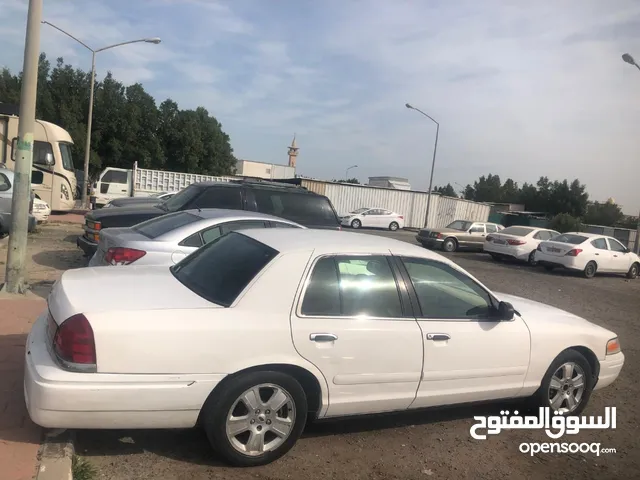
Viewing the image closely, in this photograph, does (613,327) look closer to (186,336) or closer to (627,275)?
(186,336)

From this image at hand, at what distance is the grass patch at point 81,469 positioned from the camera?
3168 mm

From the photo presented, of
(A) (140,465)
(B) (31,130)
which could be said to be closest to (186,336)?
(A) (140,465)

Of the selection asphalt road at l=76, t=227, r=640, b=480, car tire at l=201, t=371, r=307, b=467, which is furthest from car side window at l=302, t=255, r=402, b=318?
asphalt road at l=76, t=227, r=640, b=480

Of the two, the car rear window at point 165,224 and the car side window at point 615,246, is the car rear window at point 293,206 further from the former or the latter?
the car side window at point 615,246

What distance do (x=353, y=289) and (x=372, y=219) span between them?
30455 millimetres

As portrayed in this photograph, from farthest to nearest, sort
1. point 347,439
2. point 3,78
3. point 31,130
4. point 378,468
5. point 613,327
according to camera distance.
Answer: point 3,78
point 613,327
point 31,130
point 347,439
point 378,468

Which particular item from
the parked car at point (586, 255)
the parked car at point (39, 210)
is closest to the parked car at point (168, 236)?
the parked car at point (39, 210)

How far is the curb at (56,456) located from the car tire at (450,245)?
63.3ft

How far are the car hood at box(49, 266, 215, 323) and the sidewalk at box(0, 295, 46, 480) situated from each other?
80 centimetres

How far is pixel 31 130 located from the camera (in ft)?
22.9

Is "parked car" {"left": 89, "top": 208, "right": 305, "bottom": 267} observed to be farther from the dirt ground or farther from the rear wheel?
the rear wheel

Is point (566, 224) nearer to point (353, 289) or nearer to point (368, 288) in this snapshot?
point (368, 288)

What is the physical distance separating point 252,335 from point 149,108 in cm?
4574

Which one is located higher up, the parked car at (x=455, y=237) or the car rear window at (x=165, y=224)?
the car rear window at (x=165, y=224)
